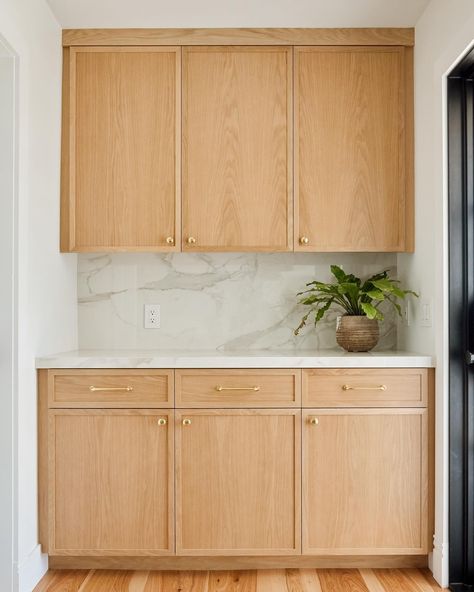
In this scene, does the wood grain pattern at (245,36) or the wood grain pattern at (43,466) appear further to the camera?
the wood grain pattern at (245,36)

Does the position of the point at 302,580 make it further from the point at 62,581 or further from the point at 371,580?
the point at 62,581

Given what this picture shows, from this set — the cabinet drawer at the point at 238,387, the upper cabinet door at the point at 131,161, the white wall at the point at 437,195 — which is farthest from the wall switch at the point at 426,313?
the upper cabinet door at the point at 131,161

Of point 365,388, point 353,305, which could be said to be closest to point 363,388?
point 365,388

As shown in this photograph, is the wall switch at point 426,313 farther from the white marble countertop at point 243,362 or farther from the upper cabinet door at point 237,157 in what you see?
the upper cabinet door at point 237,157

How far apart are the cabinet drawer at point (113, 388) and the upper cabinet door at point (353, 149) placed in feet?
2.98

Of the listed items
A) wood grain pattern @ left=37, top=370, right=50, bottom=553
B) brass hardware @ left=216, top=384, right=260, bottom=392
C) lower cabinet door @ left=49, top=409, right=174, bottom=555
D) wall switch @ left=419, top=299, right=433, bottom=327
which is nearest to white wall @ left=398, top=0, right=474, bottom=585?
wall switch @ left=419, top=299, right=433, bottom=327

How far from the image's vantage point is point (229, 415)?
8.41ft

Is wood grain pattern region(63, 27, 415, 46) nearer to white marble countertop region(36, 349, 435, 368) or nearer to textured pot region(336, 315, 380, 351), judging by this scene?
textured pot region(336, 315, 380, 351)

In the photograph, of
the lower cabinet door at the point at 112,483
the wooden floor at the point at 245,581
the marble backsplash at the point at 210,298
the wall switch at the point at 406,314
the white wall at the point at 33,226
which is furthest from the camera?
the marble backsplash at the point at 210,298

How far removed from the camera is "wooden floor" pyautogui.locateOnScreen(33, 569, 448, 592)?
246cm

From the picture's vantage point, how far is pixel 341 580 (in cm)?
254

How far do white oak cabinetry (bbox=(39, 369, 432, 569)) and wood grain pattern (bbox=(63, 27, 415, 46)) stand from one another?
1525mm

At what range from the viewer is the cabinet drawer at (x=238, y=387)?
2.57 meters

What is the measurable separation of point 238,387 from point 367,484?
2.22 feet
